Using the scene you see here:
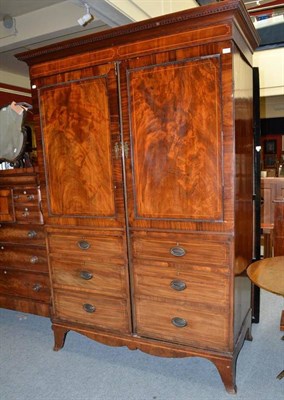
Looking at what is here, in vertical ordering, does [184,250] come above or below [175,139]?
below

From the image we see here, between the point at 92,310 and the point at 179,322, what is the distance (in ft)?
1.96

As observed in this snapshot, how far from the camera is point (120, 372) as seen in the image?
1962mm

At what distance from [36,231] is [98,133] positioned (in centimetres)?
100

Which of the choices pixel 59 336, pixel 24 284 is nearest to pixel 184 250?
pixel 59 336

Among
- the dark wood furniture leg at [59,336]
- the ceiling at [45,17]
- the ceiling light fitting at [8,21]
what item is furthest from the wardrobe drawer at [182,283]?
the ceiling light fitting at [8,21]

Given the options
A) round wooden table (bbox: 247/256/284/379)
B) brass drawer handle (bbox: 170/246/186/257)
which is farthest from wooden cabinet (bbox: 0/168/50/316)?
round wooden table (bbox: 247/256/284/379)

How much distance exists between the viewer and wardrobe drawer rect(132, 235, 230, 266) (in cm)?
165

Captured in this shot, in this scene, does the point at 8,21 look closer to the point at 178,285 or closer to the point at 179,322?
the point at 178,285

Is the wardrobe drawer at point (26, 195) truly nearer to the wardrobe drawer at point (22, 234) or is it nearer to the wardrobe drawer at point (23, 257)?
the wardrobe drawer at point (22, 234)

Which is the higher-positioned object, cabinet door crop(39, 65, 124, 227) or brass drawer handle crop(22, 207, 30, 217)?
cabinet door crop(39, 65, 124, 227)

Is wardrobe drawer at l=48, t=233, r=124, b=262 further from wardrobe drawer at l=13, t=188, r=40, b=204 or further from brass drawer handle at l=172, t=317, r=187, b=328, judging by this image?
brass drawer handle at l=172, t=317, r=187, b=328

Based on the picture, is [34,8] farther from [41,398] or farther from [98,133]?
[41,398]

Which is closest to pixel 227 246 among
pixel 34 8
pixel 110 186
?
pixel 110 186

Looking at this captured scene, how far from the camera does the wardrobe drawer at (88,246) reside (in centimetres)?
192
